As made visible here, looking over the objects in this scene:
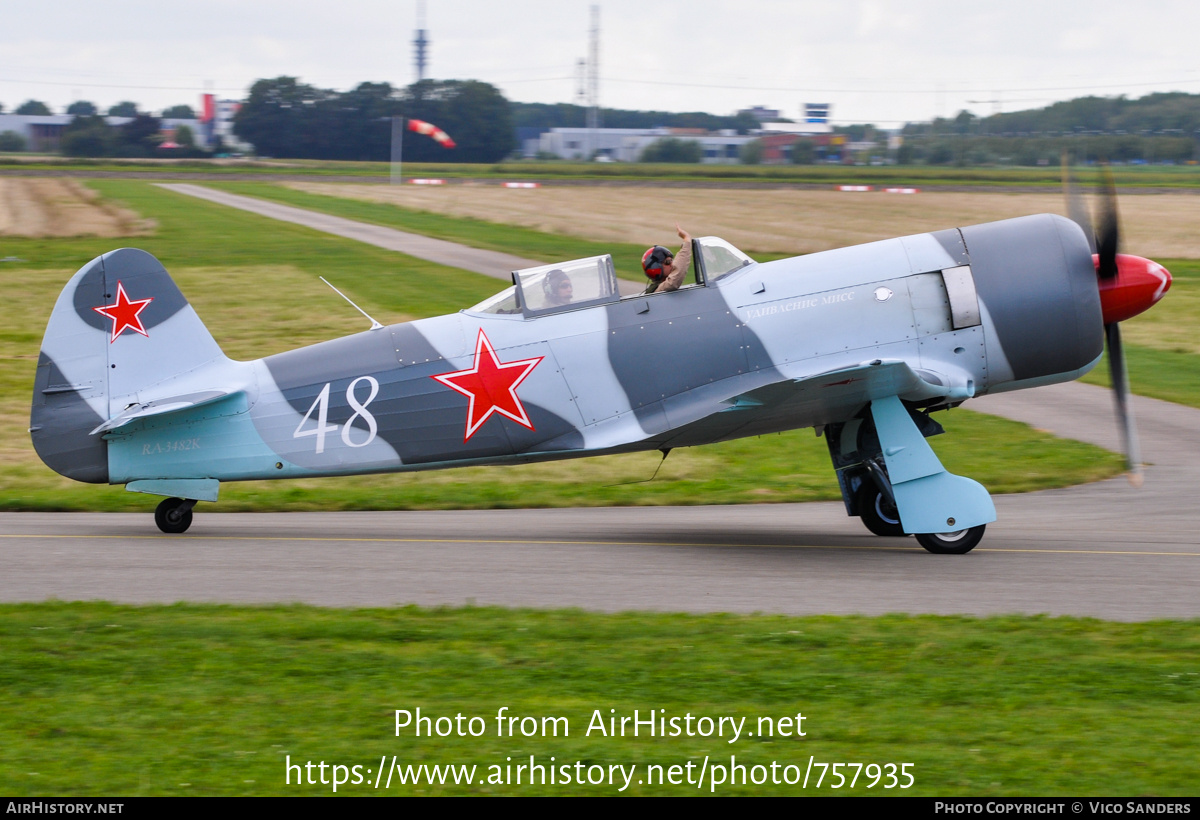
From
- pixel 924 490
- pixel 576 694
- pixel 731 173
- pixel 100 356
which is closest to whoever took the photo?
pixel 576 694

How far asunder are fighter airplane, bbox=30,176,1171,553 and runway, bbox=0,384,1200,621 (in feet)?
2.19

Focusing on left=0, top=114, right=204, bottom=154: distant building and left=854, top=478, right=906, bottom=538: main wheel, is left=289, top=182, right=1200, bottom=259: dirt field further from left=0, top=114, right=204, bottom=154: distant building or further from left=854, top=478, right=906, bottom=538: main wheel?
left=0, top=114, right=204, bottom=154: distant building

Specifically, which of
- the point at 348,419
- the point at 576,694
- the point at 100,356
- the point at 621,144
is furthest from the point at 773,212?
the point at 621,144

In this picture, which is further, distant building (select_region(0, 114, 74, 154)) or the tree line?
distant building (select_region(0, 114, 74, 154))

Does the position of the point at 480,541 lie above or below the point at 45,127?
below

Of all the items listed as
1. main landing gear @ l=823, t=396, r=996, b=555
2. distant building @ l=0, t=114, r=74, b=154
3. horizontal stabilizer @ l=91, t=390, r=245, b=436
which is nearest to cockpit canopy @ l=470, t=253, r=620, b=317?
horizontal stabilizer @ l=91, t=390, r=245, b=436

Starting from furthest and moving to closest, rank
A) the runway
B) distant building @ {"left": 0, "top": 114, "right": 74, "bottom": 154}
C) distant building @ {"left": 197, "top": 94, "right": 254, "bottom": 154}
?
distant building @ {"left": 197, "top": 94, "right": 254, "bottom": 154}
distant building @ {"left": 0, "top": 114, "right": 74, "bottom": 154}
the runway

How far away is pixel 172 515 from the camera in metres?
10.8

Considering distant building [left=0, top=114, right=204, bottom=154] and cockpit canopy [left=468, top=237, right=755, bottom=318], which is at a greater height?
distant building [left=0, top=114, right=204, bottom=154]

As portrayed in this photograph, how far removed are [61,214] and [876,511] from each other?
4010 cm

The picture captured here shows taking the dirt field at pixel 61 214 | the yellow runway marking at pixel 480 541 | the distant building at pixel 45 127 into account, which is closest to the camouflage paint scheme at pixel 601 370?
the yellow runway marking at pixel 480 541

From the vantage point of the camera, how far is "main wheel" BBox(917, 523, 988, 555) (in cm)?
978

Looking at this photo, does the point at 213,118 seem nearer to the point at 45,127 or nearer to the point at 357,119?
the point at 45,127

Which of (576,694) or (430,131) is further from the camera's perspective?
(430,131)
